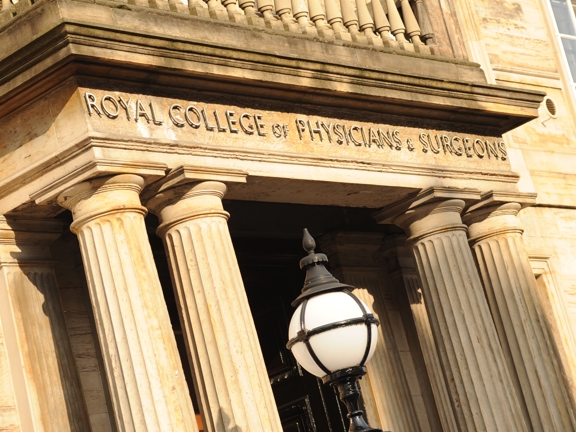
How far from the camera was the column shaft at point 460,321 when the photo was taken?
1237 centimetres

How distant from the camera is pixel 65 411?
10.7 m

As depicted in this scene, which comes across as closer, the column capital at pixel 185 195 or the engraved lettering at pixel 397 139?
the column capital at pixel 185 195

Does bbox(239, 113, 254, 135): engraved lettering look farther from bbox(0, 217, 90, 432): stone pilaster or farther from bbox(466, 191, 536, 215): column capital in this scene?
bbox(466, 191, 536, 215): column capital

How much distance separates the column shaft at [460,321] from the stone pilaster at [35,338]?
3664 millimetres

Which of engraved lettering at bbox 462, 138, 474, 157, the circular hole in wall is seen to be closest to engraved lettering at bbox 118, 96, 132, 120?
engraved lettering at bbox 462, 138, 474, 157

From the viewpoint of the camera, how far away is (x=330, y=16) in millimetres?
12781

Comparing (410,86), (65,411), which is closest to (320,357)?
(65,411)

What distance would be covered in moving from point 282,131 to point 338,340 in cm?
467

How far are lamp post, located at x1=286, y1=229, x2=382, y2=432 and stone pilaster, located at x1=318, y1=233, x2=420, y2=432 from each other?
256 inches

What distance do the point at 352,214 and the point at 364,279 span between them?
0.74 metres

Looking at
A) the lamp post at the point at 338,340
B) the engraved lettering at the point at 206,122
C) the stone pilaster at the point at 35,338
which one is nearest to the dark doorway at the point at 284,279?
the engraved lettering at the point at 206,122

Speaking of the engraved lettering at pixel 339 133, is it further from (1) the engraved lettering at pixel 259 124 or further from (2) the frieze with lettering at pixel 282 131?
(1) the engraved lettering at pixel 259 124

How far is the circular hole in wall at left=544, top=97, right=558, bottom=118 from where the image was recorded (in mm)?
16133

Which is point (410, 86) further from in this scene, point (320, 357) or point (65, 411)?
point (320, 357)
